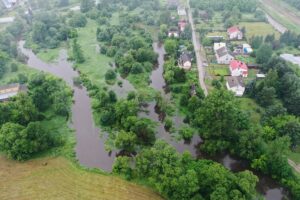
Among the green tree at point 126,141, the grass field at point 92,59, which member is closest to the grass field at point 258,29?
the grass field at point 92,59

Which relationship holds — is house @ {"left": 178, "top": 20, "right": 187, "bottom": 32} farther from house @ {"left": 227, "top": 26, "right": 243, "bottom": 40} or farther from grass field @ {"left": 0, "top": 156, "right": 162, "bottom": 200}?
grass field @ {"left": 0, "top": 156, "right": 162, "bottom": 200}

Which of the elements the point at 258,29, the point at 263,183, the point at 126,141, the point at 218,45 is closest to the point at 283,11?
the point at 258,29

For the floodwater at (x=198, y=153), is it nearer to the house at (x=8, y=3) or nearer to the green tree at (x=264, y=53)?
the green tree at (x=264, y=53)

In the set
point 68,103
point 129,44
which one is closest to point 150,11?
point 129,44

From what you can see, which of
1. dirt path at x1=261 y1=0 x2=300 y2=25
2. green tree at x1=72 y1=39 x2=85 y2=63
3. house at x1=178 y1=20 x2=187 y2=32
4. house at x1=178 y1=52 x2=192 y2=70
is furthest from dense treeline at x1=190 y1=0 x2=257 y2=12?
green tree at x1=72 y1=39 x2=85 y2=63

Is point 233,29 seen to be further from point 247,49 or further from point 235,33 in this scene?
point 247,49
